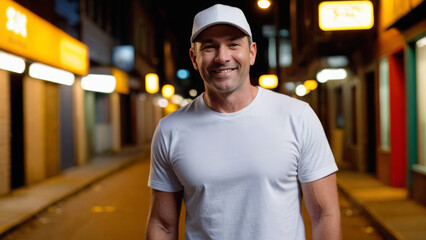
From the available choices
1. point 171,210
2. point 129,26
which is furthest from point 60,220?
point 129,26

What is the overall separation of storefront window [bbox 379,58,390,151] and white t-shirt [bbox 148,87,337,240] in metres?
11.0

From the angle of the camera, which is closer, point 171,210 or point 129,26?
point 171,210

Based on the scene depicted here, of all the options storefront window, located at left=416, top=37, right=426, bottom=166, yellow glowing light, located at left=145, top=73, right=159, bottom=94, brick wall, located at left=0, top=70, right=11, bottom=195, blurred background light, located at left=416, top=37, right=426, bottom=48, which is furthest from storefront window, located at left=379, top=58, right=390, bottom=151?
yellow glowing light, located at left=145, top=73, right=159, bottom=94

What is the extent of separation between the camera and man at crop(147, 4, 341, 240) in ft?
7.13

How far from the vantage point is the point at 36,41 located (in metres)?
12.8

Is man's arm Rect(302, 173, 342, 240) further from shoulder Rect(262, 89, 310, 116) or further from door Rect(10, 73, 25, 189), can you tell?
door Rect(10, 73, 25, 189)

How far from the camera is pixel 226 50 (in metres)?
2.31

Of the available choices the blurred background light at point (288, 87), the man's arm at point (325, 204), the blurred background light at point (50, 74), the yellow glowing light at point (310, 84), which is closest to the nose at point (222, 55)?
the man's arm at point (325, 204)

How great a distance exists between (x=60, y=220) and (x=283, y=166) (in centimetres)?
788

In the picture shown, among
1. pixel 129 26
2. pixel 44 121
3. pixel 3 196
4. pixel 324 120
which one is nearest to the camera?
pixel 3 196

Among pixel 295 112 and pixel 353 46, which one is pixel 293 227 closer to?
pixel 295 112

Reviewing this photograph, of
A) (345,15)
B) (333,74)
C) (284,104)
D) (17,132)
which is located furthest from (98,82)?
(284,104)

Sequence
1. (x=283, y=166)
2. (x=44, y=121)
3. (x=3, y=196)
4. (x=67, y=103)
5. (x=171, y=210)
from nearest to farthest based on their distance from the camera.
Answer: (x=283, y=166), (x=171, y=210), (x=3, y=196), (x=44, y=121), (x=67, y=103)

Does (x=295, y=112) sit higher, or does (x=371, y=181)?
(x=295, y=112)
